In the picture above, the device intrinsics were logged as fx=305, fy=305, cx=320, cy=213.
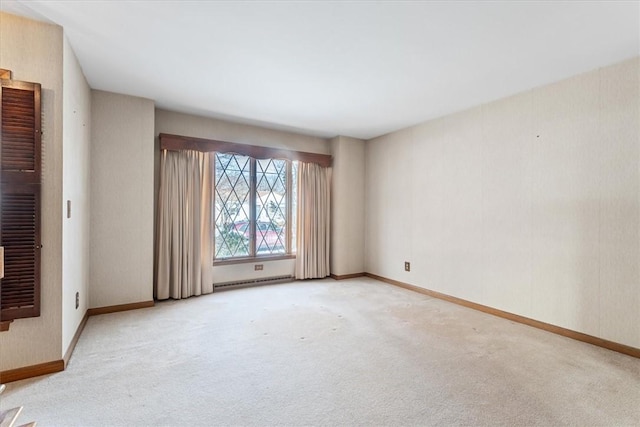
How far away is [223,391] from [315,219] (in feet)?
10.7

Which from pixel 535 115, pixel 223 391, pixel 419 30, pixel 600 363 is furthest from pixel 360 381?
pixel 535 115

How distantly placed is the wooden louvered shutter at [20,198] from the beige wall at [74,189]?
0.51 ft

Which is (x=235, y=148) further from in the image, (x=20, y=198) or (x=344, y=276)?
(x=344, y=276)

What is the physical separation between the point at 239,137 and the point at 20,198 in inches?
107

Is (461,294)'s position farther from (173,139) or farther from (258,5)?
(173,139)

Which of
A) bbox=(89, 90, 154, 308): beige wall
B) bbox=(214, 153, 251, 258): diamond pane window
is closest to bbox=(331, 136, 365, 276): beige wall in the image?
bbox=(214, 153, 251, 258): diamond pane window

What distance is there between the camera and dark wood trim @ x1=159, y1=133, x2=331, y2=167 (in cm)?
381

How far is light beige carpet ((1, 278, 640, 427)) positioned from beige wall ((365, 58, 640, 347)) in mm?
374

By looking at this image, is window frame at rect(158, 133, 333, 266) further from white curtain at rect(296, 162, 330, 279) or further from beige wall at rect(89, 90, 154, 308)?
beige wall at rect(89, 90, 154, 308)

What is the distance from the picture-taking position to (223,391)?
6.23 feet

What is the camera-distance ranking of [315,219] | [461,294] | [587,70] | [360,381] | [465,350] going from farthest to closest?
[315,219] < [461,294] < [587,70] < [465,350] < [360,381]

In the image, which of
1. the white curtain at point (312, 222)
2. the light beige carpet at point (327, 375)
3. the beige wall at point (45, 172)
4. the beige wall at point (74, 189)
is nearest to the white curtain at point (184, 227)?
the light beige carpet at point (327, 375)

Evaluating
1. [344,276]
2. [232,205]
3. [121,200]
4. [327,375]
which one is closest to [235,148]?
[232,205]

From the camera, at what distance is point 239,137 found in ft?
14.4
